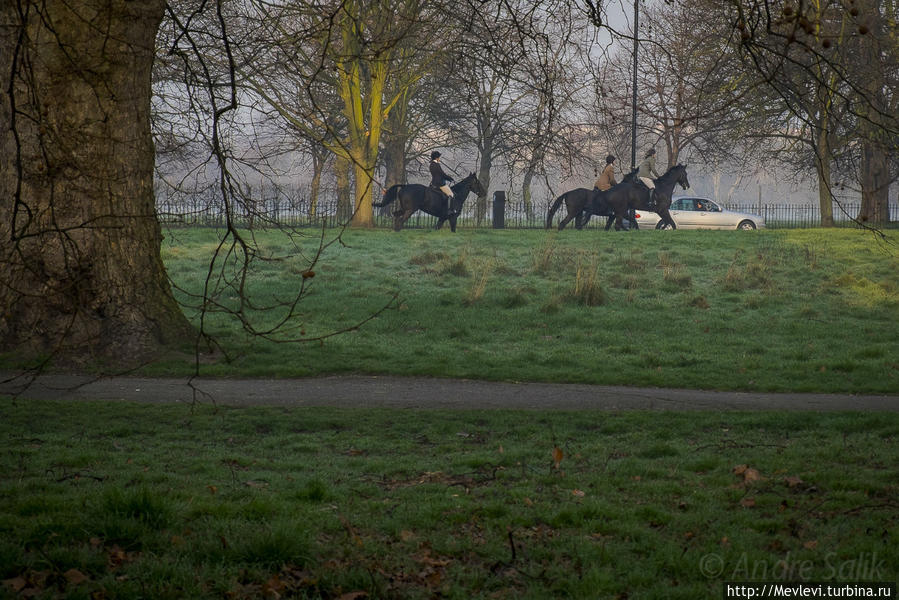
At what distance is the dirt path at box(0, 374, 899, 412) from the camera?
363 inches

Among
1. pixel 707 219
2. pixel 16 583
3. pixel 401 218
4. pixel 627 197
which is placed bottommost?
pixel 16 583

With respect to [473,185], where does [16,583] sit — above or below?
below

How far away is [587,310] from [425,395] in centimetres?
594

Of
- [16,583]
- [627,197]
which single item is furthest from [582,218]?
[16,583]

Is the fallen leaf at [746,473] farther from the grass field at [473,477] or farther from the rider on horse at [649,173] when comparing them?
the rider on horse at [649,173]

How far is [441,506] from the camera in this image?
18.0ft

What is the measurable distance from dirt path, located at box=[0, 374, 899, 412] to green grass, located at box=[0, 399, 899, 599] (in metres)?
0.90

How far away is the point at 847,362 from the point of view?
1133 centimetres

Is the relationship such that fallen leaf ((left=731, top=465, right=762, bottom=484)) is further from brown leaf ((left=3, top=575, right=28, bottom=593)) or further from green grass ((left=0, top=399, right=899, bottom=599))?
brown leaf ((left=3, top=575, right=28, bottom=593))

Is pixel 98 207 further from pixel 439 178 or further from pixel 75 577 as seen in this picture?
pixel 439 178

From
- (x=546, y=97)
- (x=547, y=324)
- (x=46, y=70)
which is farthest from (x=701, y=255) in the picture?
(x=46, y=70)

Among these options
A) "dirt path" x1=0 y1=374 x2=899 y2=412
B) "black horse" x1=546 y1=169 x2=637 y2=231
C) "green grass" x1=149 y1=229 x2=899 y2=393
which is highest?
"black horse" x1=546 y1=169 x2=637 y2=231

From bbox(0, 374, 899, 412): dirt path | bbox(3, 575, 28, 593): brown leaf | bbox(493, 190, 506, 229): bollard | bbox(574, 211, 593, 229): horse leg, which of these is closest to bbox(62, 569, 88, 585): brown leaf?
bbox(3, 575, 28, 593): brown leaf

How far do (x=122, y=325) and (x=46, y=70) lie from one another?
3.24 metres
